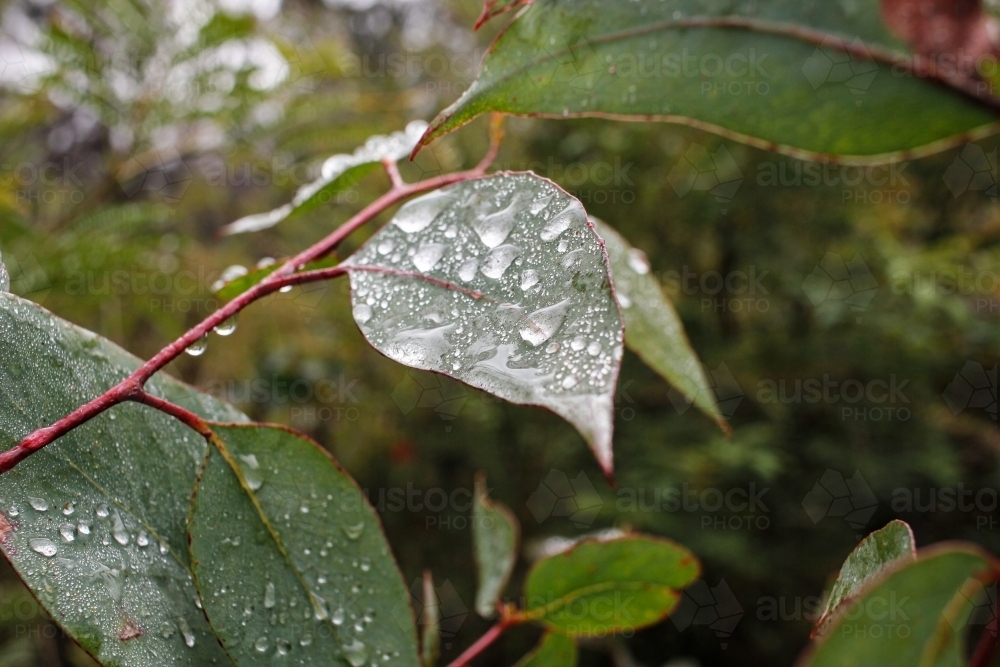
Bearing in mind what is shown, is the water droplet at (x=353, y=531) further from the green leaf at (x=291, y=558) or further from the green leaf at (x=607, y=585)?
the green leaf at (x=607, y=585)

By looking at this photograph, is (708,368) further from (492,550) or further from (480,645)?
(480,645)

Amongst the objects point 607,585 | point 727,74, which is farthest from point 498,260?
point 607,585

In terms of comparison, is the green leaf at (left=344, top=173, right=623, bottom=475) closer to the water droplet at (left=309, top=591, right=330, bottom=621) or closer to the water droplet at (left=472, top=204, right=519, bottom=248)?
the water droplet at (left=472, top=204, right=519, bottom=248)

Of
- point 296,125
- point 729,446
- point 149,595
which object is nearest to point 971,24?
point 149,595

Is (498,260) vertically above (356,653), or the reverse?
(498,260)

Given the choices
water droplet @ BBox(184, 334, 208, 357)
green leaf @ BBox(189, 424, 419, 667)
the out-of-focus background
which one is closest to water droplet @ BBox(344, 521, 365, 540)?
green leaf @ BBox(189, 424, 419, 667)

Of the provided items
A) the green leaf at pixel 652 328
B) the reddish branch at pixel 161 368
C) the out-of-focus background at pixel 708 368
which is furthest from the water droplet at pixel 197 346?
the out-of-focus background at pixel 708 368

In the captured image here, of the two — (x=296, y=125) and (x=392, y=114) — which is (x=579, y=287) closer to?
(x=296, y=125)
